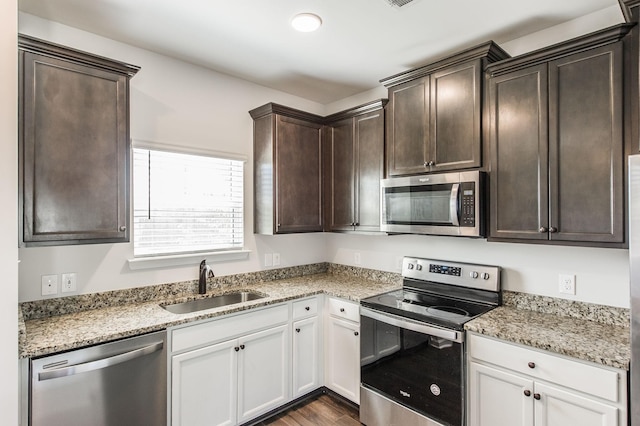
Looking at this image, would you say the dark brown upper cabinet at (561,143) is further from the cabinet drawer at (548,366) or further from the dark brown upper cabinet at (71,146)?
the dark brown upper cabinet at (71,146)

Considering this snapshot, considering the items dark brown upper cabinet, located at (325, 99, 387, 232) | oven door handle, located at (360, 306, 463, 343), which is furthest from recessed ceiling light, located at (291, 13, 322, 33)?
oven door handle, located at (360, 306, 463, 343)

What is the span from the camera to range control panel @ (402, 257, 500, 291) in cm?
245

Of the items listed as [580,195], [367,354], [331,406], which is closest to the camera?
[580,195]

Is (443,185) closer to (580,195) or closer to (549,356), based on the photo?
(580,195)

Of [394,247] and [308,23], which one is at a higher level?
[308,23]

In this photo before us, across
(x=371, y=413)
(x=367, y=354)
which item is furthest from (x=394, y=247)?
(x=371, y=413)

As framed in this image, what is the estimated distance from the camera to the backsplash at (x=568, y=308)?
6.47 feet

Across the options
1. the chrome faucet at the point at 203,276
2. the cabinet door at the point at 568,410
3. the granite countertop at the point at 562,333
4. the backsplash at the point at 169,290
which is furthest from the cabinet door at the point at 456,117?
the chrome faucet at the point at 203,276

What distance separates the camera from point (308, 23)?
2133 millimetres

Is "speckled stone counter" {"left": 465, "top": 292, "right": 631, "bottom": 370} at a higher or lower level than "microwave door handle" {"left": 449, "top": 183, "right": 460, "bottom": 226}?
lower

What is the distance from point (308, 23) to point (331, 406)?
109 inches

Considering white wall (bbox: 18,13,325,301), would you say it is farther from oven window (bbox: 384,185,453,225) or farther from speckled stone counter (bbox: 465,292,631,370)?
speckled stone counter (bbox: 465,292,631,370)

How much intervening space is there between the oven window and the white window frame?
1289 millimetres

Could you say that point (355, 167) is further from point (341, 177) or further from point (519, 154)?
point (519, 154)
